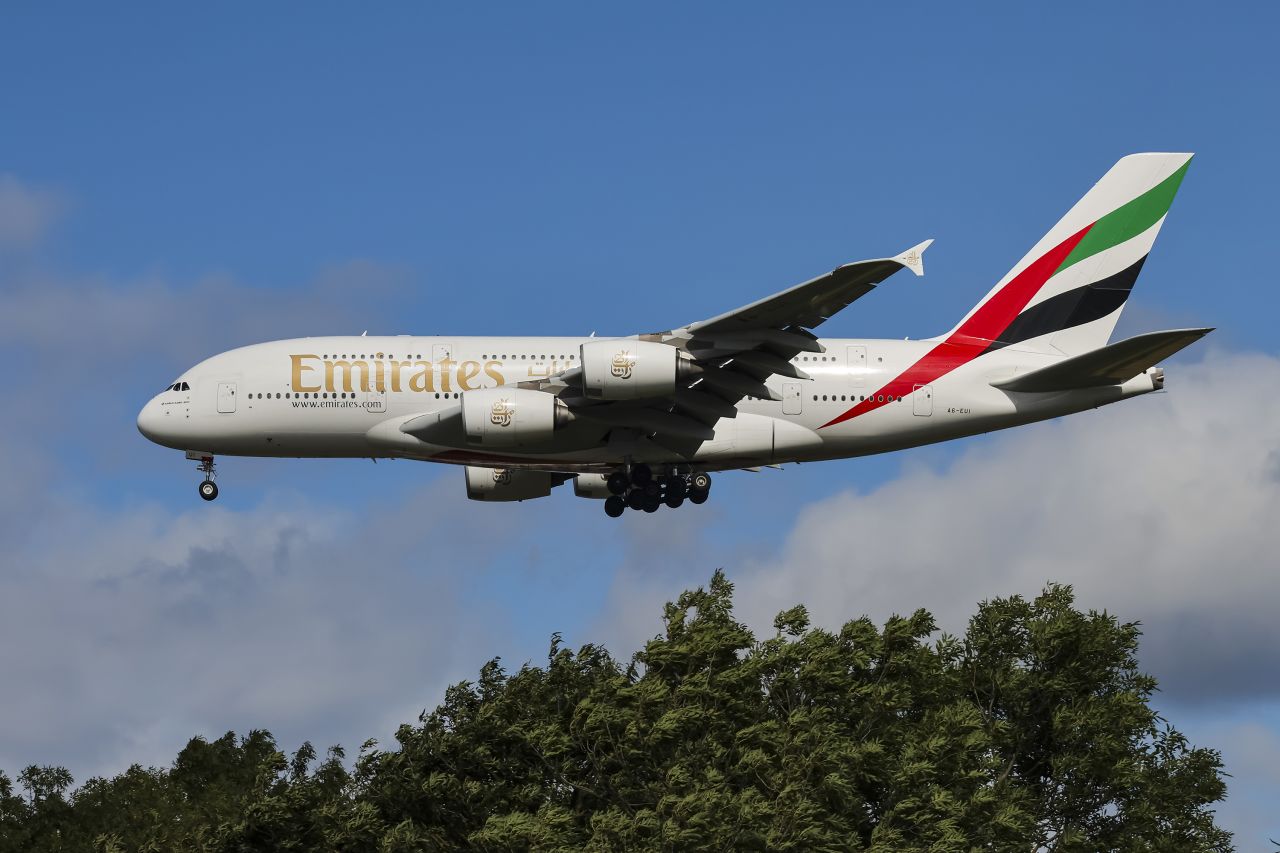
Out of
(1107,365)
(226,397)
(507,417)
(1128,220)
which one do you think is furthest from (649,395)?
(1128,220)

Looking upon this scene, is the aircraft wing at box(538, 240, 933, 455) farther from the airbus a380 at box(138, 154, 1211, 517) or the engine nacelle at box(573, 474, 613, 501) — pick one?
the engine nacelle at box(573, 474, 613, 501)

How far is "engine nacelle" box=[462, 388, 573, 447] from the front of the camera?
1785 inches

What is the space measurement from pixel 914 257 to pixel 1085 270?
1568 cm

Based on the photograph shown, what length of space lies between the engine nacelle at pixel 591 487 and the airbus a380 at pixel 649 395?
3.83ft

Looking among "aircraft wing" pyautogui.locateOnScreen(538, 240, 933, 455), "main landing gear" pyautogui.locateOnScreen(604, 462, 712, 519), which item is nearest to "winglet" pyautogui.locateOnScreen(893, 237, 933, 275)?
"aircraft wing" pyautogui.locateOnScreen(538, 240, 933, 455)

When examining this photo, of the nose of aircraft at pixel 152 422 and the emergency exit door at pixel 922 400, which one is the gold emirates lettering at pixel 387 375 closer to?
the nose of aircraft at pixel 152 422

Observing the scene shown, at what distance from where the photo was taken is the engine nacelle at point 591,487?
→ 5316cm

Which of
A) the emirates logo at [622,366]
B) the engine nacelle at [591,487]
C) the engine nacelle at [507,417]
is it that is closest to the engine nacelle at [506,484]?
the engine nacelle at [591,487]

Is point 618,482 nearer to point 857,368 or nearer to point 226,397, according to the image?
point 857,368

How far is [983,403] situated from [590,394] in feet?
39.6

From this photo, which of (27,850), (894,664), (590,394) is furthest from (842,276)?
(27,850)

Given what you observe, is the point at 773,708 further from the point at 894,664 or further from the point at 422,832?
the point at 422,832

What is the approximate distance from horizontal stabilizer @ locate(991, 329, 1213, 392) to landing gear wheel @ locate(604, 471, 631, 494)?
10.7 meters

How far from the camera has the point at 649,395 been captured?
44.5 meters
